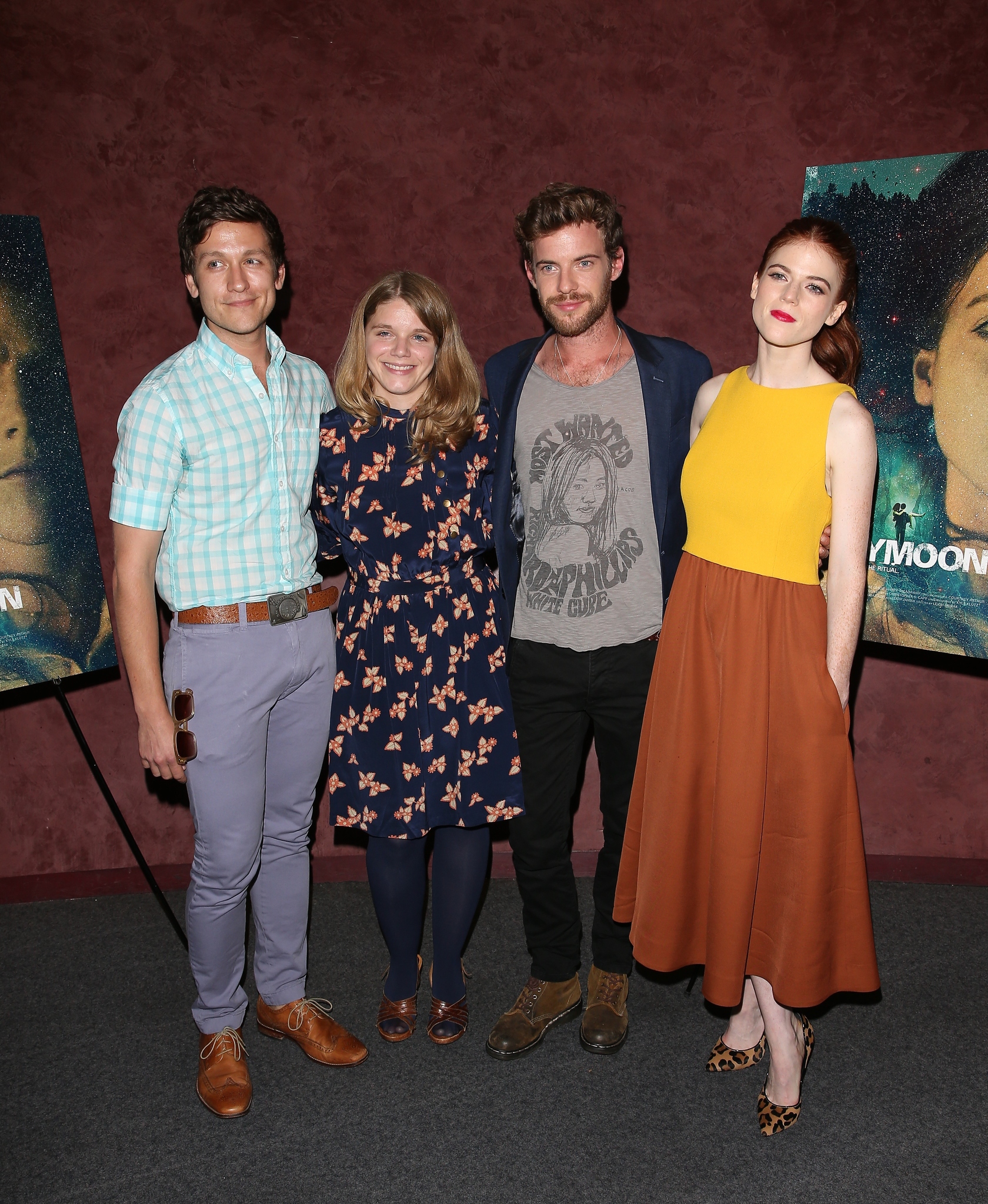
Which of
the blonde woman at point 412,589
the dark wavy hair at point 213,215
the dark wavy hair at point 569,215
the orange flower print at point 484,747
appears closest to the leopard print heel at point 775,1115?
the blonde woman at point 412,589

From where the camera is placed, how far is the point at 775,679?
1945 mm

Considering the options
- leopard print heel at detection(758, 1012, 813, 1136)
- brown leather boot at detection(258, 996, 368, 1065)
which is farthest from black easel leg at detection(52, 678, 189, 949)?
leopard print heel at detection(758, 1012, 813, 1136)

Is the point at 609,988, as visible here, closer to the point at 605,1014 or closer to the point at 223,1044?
the point at 605,1014

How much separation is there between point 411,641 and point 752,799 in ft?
2.74

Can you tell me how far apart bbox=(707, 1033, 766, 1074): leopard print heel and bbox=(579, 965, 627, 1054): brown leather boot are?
22cm

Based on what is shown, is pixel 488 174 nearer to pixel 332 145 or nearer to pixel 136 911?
pixel 332 145

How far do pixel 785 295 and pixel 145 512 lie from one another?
140 centimetres

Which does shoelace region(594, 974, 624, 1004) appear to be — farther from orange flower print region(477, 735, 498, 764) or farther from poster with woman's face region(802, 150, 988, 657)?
poster with woman's face region(802, 150, 988, 657)

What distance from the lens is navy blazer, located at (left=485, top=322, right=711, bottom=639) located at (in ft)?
7.23

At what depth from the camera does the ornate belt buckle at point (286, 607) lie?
211 cm

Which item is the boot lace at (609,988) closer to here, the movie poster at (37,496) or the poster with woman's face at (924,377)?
the poster with woman's face at (924,377)

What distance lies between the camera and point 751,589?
1963 millimetres

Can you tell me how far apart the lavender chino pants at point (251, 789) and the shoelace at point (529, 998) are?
57 cm

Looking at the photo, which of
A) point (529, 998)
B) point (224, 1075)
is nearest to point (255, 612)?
point (224, 1075)
